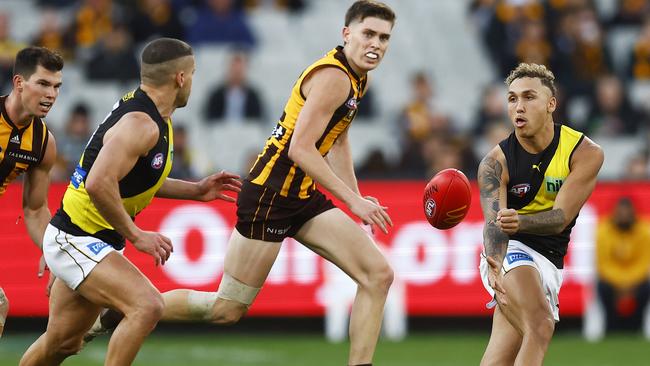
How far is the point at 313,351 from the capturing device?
12.7m

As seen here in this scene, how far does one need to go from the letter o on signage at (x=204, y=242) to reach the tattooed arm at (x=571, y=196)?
19.2ft

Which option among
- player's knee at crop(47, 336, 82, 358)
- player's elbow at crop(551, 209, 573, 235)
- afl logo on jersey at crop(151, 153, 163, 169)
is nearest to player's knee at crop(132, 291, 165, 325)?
player's knee at crop(47, 336, 82, 358)

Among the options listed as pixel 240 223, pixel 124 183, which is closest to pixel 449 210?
pixel 240 223

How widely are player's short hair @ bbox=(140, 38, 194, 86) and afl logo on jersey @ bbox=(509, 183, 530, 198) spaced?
2324mm

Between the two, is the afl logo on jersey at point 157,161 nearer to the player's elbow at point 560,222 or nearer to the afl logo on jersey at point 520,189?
the afl logo on jersey at point 520,189

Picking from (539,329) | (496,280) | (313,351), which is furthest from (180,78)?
(313,351)

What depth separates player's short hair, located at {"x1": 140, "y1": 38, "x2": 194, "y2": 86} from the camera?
7891 millimetres

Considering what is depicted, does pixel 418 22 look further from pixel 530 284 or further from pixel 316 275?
pixel 530 284

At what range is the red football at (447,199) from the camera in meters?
8.31

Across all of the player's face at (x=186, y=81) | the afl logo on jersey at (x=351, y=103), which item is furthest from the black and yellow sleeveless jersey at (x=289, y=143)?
the player's face at (x=186, y=81)

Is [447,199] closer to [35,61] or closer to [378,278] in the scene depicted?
[378,278]

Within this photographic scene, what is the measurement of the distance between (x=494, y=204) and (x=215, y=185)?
1944 millimetres

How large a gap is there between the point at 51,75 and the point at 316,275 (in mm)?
5830

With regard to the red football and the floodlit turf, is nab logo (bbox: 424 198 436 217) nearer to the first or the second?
the red football
